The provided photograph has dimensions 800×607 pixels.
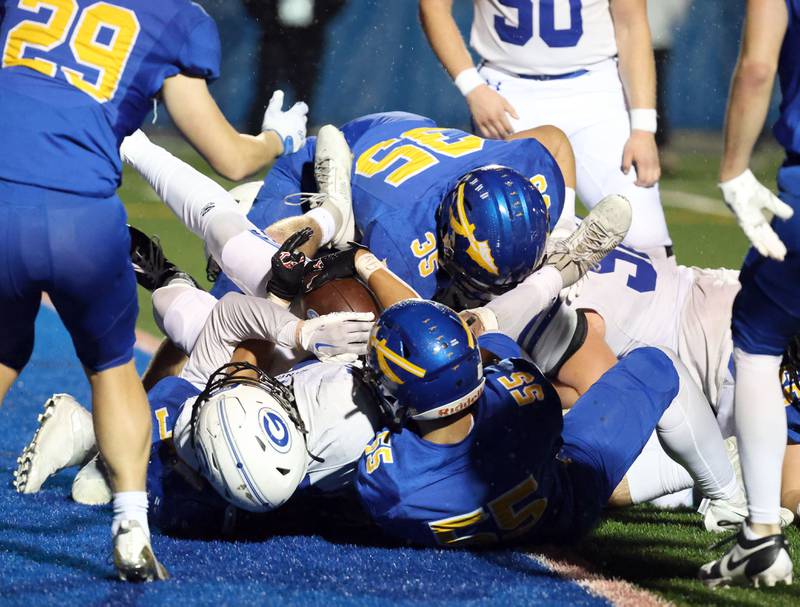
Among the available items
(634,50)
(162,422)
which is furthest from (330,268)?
(634,50)

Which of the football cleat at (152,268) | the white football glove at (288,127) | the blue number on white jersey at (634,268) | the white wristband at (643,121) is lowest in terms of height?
the football cleat at (152,268)

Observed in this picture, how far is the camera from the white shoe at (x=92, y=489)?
12.7ft

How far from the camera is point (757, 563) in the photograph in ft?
9.36

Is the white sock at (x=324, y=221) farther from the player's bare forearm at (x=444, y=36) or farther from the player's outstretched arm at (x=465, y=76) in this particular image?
the player's bare forearm at (x=444, y=36)

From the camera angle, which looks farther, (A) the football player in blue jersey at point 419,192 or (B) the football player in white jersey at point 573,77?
(B) the football player in white jersey at point 573,77

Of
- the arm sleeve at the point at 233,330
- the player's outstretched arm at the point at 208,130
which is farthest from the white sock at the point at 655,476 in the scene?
the player's outstretched arm at the point at 208,130

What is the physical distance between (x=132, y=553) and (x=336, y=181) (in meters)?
1.86

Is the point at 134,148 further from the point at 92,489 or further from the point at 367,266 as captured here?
the point at 92,489

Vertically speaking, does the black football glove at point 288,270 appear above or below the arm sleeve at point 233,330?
above

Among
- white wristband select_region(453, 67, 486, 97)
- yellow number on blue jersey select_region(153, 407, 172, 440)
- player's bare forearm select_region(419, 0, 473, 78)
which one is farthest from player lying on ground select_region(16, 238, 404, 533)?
player's bare forearm select_region(419, 0, 473, 78)

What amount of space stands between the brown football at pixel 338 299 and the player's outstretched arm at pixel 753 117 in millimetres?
1417

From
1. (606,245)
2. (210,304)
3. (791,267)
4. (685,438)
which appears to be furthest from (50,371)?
(791,267)

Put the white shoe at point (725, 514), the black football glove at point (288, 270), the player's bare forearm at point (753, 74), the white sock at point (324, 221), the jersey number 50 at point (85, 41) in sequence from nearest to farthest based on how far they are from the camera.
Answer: the player's bare forearm at point (753, 74), the jersey number 50 at point (85, 41), the white shoe at point (725, 514), the black football glove at point (288, 270), the white sock at point (324, 221)

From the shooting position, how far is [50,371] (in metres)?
6.41
